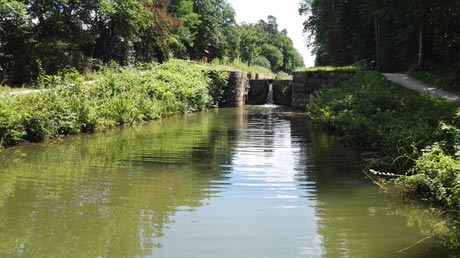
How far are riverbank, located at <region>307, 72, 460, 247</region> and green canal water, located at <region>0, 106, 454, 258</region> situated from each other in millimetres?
513

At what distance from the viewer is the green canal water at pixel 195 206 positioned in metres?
5.52

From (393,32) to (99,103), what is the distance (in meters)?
23.1

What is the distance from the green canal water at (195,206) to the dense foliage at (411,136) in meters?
0.57

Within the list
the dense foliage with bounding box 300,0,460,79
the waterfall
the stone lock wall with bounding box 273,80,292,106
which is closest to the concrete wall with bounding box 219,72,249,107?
the waterfall

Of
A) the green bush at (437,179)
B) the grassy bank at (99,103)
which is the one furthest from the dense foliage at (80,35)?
the green bush at (437,179)

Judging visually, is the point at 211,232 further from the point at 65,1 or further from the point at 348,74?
the point at 348,74

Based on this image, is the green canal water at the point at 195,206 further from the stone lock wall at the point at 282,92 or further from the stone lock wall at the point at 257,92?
the stone lock wall at the point at 257,92

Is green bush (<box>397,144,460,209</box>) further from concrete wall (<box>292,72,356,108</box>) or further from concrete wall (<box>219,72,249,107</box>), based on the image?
concrete wall (<box>219,72,249,107</box>)

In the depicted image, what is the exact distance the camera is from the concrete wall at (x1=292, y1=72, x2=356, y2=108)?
30859mm

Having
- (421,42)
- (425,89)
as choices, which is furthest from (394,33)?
(425,89)

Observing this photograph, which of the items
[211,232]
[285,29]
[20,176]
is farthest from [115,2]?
[285,29]

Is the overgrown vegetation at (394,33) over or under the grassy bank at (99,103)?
over

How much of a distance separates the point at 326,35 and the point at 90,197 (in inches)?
1598

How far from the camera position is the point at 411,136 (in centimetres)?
936
